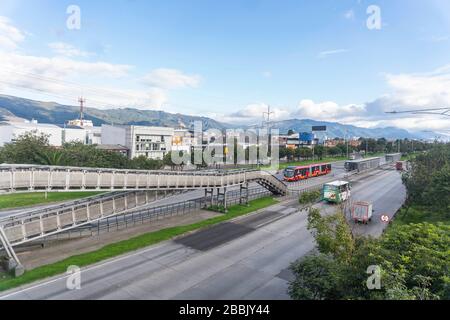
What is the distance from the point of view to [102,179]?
80.1ft

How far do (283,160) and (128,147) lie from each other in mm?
63505

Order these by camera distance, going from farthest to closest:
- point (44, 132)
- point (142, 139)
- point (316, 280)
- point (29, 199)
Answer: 1. point (44, 132)
2. point (142, 139)
3. point (29, 199)
4. point (316, 280)

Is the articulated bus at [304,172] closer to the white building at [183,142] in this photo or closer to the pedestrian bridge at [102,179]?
the pedestrian bridge at [102,179]

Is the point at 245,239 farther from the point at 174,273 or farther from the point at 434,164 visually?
the point at 434,164

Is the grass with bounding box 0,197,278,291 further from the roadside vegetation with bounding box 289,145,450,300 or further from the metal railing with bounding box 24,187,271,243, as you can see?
the roadside vegetation with bounding box 289,145,450,300

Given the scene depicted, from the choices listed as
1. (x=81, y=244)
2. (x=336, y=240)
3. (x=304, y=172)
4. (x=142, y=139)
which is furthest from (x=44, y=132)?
(x=336, y=240)

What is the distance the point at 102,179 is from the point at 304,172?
50174 millimetres

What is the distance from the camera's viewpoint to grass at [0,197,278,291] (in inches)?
701

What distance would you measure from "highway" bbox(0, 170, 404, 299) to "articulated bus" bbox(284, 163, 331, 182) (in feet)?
99.8

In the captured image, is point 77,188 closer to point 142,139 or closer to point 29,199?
point 29,199

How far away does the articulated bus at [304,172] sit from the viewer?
2426 inches

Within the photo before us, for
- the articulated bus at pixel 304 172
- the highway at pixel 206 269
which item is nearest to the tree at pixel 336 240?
the highway at pixel 206 269
